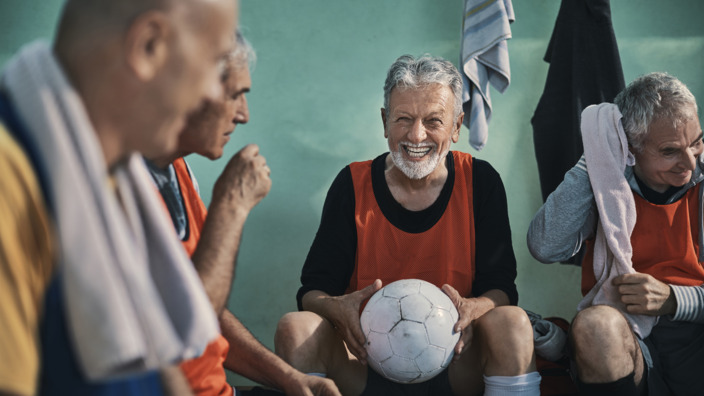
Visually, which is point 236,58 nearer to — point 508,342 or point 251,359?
point 251,359

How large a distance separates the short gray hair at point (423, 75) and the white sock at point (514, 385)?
1093 mm

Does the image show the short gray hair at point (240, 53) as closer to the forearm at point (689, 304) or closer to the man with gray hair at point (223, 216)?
the man with gray hair at point (223, 216)

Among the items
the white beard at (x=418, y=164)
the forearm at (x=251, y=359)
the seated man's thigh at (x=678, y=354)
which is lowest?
the seated man's thigh at (x=678, y=354)

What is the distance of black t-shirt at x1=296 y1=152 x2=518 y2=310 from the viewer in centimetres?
256

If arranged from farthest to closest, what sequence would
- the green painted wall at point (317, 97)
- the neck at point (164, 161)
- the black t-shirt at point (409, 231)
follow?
the green painted wall at point (317, 97) < the black t-shirt at point (409, 231) < the neck at point (164, 161)

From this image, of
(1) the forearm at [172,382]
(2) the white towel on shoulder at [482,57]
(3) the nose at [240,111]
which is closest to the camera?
(1) the forearm at [172,382]

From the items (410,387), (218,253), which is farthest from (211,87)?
(410,387)

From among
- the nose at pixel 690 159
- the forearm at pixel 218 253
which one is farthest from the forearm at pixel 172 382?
the nose at pixel 690 159

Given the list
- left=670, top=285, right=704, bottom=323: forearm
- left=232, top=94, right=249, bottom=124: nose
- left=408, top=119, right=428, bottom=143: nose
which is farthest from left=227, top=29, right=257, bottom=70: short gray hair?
left=670, top=285, right=704, bottom=323: forearm

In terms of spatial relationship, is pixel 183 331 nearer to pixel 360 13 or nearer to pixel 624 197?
pixel 624 197

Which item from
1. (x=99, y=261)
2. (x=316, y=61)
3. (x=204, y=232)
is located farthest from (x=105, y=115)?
(x=316, y=61)

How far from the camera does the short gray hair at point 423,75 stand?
104 inches

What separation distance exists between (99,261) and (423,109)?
190cm

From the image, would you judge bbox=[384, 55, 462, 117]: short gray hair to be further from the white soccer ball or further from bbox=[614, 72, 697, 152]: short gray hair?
the white soccer ball
